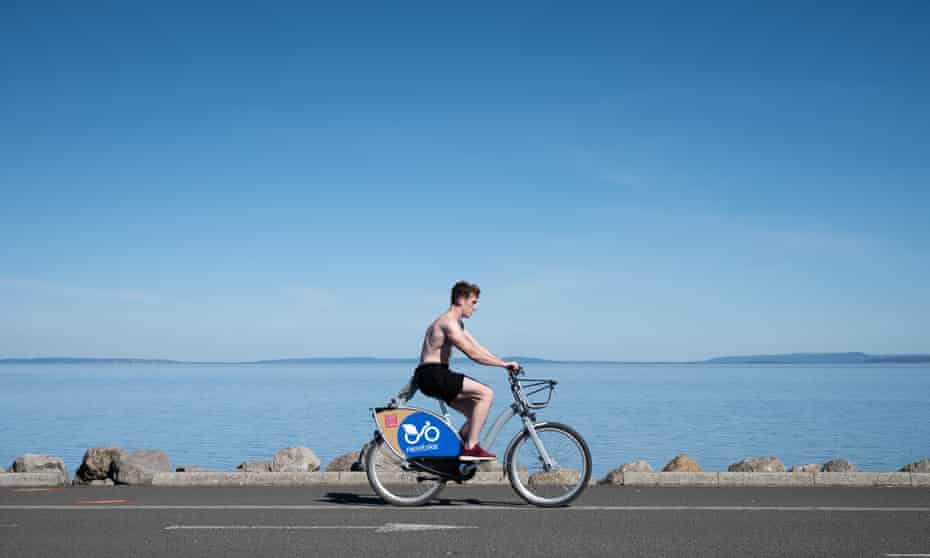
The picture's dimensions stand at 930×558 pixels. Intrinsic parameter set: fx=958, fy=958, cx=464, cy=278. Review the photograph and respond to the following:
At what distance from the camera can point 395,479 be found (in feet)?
30.6

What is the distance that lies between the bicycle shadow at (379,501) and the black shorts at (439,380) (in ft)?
3.51

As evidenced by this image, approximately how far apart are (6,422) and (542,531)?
50.8 metres

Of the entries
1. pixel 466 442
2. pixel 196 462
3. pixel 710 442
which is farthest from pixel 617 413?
pixel 466 442

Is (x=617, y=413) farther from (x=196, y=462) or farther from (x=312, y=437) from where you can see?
(x=196, y=462)

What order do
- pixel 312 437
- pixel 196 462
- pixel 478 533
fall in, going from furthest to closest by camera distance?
pixel 312 437 < pixel 196 462 < pixel 478 533

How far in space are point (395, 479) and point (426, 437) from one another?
565 millimetres

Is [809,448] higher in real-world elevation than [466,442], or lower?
lower

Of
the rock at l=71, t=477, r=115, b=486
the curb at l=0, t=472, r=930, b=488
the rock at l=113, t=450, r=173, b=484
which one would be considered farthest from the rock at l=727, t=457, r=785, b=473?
the rock at l=71, t=477, r=115, b=486

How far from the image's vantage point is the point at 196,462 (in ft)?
108

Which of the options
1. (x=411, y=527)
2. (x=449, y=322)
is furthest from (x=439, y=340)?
(x=411, y=527)

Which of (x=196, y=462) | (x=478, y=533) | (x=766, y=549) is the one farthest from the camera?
(x=196, y=462)

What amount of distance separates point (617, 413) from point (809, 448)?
20.1 meters

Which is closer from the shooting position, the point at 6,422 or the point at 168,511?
the point at 168,511

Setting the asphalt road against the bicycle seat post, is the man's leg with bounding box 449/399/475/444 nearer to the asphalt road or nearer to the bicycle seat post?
the bicycle seat post
